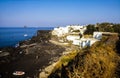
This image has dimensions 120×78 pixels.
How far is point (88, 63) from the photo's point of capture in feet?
35.1

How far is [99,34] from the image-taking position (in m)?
49.9

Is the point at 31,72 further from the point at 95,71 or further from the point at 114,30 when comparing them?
the point at 114,30

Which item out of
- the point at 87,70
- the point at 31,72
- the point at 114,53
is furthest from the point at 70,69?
the point at 31,72

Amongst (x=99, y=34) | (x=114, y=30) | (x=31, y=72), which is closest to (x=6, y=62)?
(x=31, y=72)

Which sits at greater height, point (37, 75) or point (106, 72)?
point (106, 72)

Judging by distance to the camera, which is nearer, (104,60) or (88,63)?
(88,63)

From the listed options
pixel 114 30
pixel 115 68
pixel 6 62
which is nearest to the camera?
pixel 115 68

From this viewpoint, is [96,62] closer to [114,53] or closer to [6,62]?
[114,53]

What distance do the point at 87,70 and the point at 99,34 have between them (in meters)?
40.9

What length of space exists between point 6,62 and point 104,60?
30358mm

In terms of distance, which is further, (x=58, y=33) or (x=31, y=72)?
(x=58, y=33)

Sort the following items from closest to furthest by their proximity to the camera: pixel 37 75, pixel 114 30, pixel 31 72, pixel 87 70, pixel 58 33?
1. pixel 87 70
2. pixel 37 75
3. pixel 31 72
4. pixel 114 30
5. pixel 58 33

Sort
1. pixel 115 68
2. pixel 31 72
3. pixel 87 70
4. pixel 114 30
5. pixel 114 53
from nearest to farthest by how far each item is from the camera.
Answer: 1. pixel 87 70
2. pixel 115 68
3. pixel 114 53
4. pixel 31 72
5. pixel 114 30

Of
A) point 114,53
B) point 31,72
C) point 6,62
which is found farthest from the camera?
point 6,62
